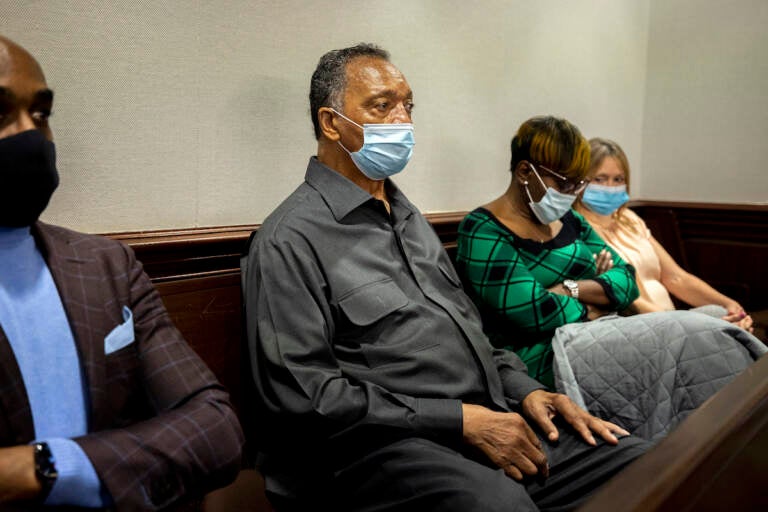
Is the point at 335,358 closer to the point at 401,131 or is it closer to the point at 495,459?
the point at 495,459

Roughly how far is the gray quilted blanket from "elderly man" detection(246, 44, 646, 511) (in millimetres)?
217

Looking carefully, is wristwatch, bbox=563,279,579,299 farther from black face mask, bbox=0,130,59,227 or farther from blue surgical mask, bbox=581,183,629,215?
black face mask, bbox=0,130,59,227

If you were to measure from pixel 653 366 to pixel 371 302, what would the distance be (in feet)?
2.95

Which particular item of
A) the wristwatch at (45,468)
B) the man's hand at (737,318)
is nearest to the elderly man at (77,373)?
the wristwatch at (45,468)

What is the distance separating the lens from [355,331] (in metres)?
1.48

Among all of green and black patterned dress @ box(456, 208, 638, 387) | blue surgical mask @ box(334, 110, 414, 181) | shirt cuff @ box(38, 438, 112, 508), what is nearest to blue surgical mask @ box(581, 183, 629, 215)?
green and black patterned dress @ box(456, 208, 638, 387)

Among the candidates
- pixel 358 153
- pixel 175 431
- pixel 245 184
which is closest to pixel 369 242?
pixel 358 153

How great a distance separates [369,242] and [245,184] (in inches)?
20.1

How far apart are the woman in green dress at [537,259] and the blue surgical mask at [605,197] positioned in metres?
0.49

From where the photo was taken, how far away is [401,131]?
167cm

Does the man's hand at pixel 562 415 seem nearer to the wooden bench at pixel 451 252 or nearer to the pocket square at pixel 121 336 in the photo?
the wooden bench at pixel 451 252

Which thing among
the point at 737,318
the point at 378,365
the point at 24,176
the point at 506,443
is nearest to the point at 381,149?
the point at 378,365

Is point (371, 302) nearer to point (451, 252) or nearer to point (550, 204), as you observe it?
point (550, 204)

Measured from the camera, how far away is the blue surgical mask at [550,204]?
207cm
